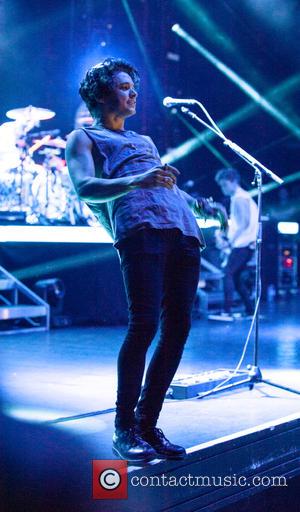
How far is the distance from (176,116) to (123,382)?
391 inches

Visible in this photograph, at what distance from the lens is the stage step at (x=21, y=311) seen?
6.45 meters

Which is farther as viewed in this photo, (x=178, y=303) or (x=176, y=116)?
(x=176, y=116)

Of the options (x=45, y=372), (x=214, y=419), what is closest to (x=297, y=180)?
(x=45, y=372)

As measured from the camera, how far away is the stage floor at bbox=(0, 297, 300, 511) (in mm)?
2859

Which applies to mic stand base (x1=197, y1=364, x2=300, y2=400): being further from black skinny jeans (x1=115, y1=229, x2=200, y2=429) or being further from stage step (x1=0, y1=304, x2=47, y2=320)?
stage step (x1=0, y1=304, x2=47, y2=320)

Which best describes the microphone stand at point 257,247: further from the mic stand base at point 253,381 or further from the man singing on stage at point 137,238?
the man singing on stage at point 137,238

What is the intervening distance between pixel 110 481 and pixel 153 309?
1.95 feet

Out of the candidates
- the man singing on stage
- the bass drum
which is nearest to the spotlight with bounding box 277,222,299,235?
the bass drum

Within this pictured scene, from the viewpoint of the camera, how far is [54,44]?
395 inches

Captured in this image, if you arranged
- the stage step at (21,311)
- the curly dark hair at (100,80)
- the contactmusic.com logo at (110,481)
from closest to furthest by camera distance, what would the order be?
1. the contactmusic.com logo at (110,481)
2. the curly dark hair at (100,80)
3. the stage step at (21,311)

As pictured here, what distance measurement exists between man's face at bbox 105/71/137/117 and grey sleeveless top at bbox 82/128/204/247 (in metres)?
0.09

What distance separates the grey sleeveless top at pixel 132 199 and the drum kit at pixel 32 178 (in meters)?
5.45

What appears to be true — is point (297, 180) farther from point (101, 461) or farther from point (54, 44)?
point (101, 461)

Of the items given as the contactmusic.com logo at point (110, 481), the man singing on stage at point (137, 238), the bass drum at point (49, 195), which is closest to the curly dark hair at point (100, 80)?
the man singing on stage at point (137, 238)
